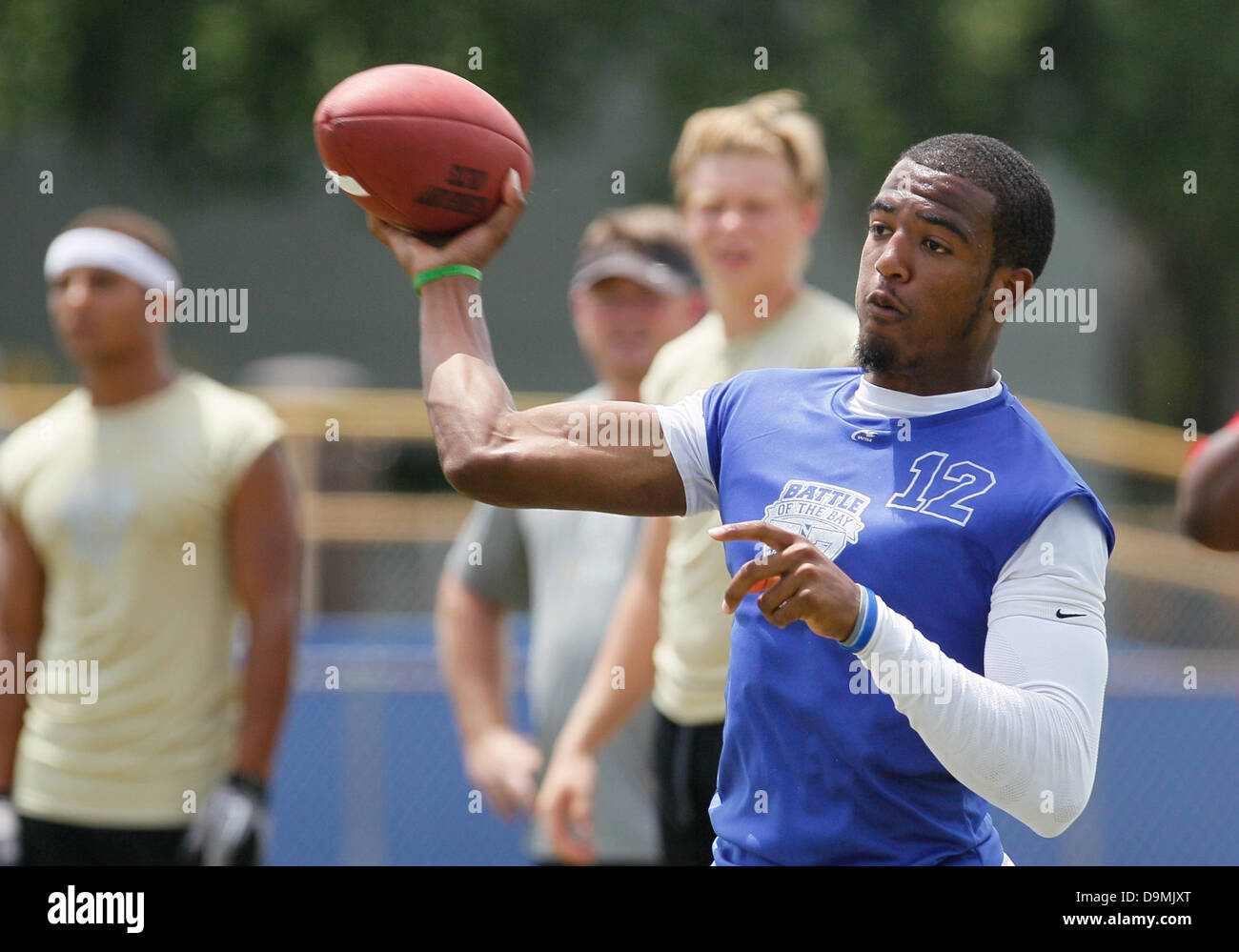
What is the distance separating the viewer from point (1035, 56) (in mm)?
14297

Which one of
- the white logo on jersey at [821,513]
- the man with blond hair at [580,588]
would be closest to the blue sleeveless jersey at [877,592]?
the white logo on jersey at [821,513]

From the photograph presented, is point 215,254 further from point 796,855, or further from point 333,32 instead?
point 796,855

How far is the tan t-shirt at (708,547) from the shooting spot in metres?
3.60

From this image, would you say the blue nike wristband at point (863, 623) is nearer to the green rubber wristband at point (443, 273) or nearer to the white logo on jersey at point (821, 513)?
the white logo on jersey at point (821, 513)

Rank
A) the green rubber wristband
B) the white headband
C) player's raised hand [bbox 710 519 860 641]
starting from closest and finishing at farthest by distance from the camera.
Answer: player's raised hand [bbox 710 519 860 641] < the green rubber wristband < the white headband

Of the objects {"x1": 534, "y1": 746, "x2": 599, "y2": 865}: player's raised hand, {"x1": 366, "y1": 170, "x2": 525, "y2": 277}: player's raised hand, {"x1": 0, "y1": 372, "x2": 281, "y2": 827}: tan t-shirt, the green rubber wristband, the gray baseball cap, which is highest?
the gray baseball cap

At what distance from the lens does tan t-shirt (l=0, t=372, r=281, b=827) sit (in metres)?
4.19

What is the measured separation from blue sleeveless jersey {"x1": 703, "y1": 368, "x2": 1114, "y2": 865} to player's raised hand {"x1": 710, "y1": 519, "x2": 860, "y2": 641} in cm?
17

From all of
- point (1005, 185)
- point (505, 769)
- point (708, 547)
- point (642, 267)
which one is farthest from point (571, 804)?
point (1005, 185)

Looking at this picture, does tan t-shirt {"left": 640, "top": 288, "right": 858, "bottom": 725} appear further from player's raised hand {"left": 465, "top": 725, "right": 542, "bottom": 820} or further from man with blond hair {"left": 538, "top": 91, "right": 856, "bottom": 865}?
player's raised hand {"left": 465, "top": 725, "right": 542, "bottom": 820}

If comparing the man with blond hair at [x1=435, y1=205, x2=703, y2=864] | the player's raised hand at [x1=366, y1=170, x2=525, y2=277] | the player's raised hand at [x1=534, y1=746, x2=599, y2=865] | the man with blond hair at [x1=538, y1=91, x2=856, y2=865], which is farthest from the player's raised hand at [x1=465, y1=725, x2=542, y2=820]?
the player's raised hand at [x1=366, y1=170, x2=525, y2=277]

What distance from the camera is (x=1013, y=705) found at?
2.05 metres

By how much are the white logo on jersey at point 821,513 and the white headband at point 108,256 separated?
2.68m
